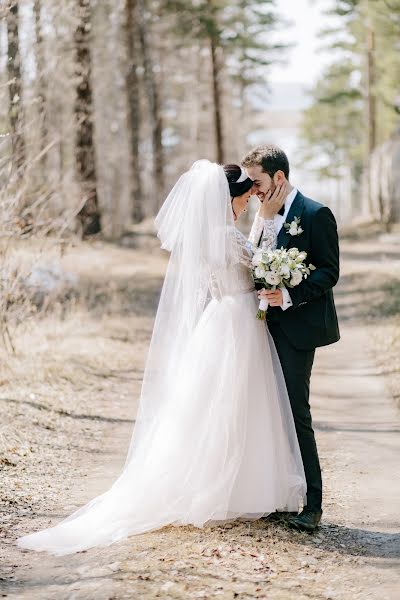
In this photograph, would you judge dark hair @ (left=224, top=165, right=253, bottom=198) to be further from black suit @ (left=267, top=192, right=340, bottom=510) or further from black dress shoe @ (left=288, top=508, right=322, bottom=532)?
black dress shoe @ (left=288, top=508, right=322, bottom=532)

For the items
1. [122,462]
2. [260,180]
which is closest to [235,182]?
[260,180]

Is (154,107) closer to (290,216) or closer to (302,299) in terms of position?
(290,216)

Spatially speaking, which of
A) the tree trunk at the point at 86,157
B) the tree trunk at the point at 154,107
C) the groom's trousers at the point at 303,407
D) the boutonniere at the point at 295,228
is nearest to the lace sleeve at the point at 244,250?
the boutonniere at the point at 295,228

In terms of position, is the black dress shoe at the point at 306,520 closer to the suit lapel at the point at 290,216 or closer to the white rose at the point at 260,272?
the white rose at the point at 260,272

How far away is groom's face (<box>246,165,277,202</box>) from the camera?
17.0ft

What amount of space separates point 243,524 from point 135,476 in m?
0.75

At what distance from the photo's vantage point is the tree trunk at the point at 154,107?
2912cm

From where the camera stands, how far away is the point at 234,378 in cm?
534

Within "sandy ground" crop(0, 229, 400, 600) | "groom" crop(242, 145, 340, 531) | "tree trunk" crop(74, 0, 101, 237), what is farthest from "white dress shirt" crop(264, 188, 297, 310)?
"tree trunk" crop(74, 0, 101, 237)

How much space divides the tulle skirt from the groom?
0.30ft

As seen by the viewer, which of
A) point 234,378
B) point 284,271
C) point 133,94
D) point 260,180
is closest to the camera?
point 284,271

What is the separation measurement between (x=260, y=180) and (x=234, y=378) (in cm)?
123

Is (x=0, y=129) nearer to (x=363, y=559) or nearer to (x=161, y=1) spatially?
(x=363, y=559)

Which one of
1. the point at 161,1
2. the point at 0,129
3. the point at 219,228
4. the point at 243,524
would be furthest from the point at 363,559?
the point at 161,1
